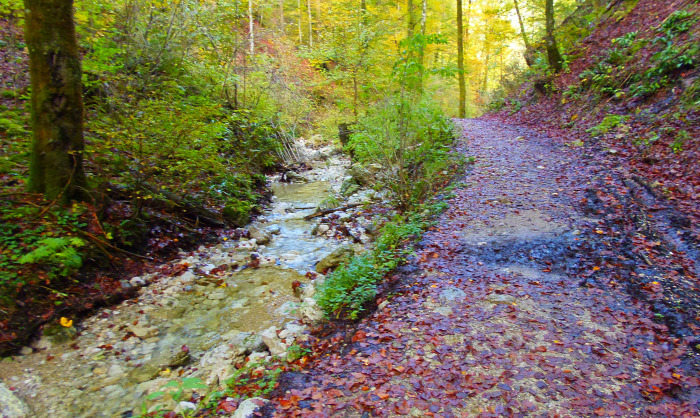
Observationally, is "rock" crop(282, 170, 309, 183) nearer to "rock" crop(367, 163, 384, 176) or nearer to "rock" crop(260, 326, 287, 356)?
"rock" crop(367, 163, 384, 176)

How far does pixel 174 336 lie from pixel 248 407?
7.38 feet

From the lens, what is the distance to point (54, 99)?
4551 millimetres

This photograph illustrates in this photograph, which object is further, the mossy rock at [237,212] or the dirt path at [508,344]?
the mossy rock at [237,212]

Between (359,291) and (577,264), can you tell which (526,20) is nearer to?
(577,264)

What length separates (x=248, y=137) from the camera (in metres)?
10.7

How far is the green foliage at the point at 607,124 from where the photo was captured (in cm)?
844

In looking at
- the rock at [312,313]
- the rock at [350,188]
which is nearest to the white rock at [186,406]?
the rock at [312,313]

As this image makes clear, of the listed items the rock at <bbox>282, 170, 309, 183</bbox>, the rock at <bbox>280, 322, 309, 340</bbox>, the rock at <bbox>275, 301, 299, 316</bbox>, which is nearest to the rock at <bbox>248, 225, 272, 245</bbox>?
the rock at <bbox>275, 301, 299, 316</bbox>

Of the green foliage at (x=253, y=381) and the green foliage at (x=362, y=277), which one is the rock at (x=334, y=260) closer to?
the green foliage at (x=362, y=277)

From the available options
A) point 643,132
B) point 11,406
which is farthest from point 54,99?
point 643,132

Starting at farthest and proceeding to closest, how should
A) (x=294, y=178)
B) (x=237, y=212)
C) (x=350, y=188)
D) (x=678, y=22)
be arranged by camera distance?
(x=294, y=178)
(x=350, y=188)
(x=678, y=22)
(x=237, y=212)

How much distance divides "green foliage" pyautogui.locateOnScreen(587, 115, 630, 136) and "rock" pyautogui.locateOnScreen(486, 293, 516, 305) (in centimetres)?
Result: 718

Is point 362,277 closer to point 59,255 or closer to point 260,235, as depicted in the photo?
point 260,235

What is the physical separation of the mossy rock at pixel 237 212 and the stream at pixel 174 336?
3.40 feet
